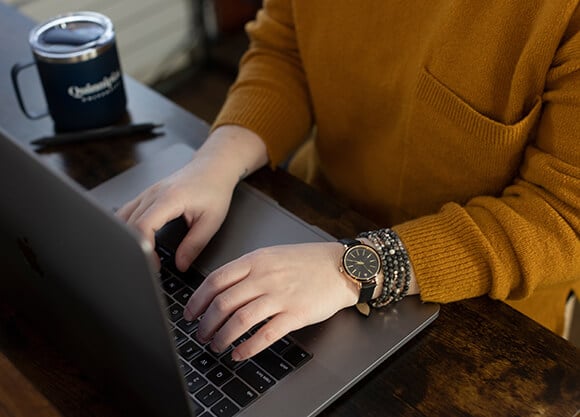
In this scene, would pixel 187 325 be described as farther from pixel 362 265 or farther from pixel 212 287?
pixel 362 265

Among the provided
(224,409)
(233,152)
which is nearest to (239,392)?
(224,409)

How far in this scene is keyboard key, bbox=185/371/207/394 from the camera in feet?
2.06

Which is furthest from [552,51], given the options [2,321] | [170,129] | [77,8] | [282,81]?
[77,8]

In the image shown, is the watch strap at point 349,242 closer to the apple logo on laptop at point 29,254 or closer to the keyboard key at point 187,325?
the keyboard key at point 187,325

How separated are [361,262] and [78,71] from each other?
46 centimetres

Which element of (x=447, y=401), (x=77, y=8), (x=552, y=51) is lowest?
(x=77, y=8)

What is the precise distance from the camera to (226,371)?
645mm

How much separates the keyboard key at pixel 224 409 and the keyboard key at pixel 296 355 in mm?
70

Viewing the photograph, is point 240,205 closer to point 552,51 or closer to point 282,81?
point 282,81

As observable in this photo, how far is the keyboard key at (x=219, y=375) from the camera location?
0.64 m

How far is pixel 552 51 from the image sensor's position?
71cm

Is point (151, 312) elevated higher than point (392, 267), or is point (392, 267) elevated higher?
point (151, 312)

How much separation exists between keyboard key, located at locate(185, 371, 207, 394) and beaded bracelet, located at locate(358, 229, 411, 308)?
19 cm

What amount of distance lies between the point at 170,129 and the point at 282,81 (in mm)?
169
